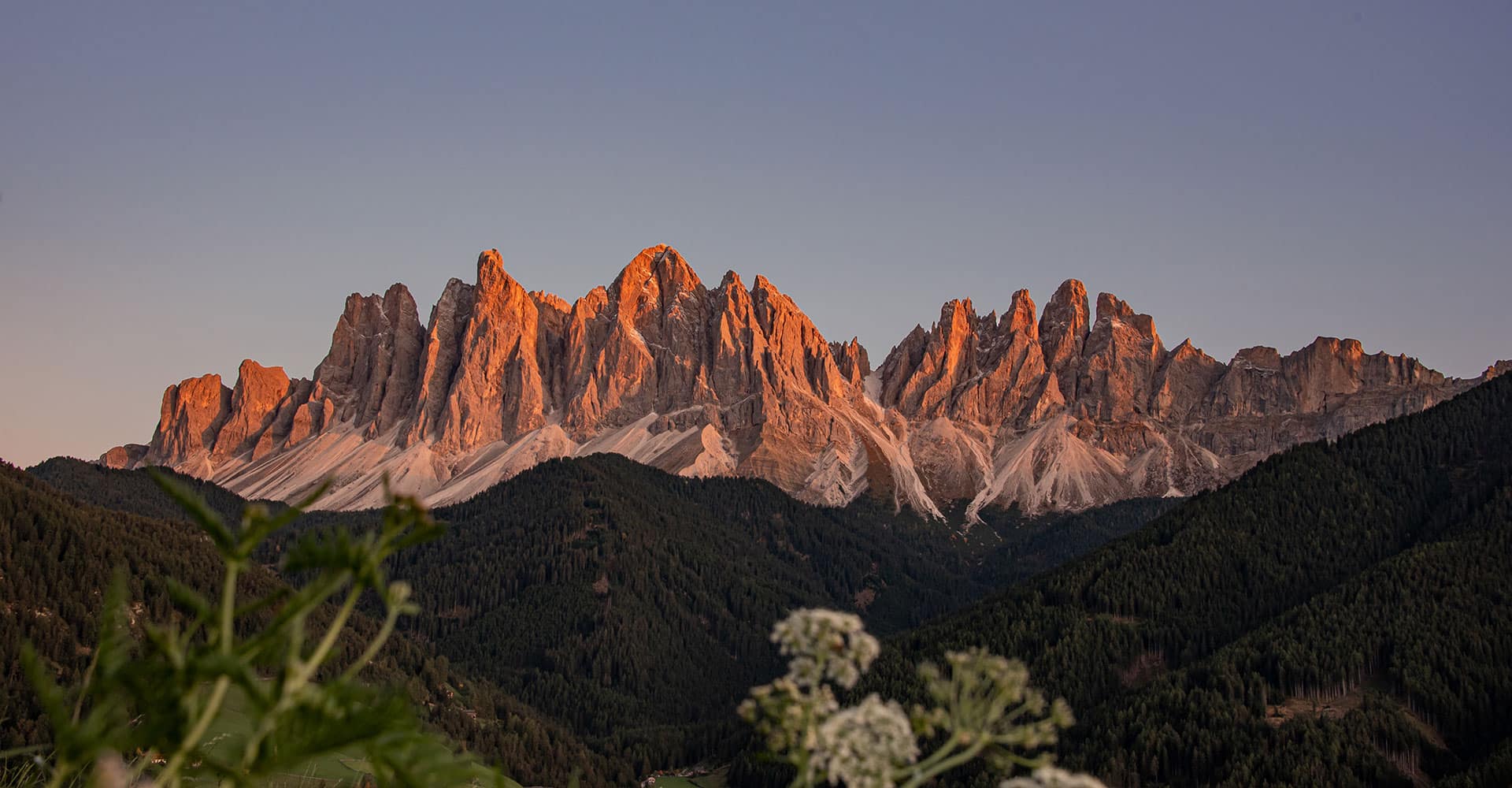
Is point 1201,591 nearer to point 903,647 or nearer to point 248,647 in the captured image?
point 903,647

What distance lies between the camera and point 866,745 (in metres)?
6.67

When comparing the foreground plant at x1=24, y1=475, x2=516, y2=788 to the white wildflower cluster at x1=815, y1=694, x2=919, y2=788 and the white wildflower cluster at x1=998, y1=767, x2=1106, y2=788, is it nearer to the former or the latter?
the white wildflower cluster at x1=815, y1=694, x2=919, y2=788

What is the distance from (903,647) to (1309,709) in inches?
2422

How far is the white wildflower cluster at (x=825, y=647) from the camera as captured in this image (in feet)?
22.9

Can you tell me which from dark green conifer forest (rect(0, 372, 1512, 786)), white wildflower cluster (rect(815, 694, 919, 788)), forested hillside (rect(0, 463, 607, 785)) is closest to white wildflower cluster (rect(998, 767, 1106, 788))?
white wildflower cluster (rect(815, 694, 919, 788))

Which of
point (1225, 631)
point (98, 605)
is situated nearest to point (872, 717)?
point (98, 605)

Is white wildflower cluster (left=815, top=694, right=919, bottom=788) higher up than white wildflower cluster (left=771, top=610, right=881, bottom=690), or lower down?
lower down

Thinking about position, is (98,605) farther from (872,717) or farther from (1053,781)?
(1053,781)

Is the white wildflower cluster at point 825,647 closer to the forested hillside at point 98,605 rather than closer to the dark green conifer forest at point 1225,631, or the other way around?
the forested hillside at point 98,605

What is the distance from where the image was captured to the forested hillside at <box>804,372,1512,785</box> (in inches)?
4737

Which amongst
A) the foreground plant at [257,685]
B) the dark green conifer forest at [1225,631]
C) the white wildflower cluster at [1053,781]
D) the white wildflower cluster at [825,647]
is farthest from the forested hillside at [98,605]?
the white wildflower cluster at [1053,781]

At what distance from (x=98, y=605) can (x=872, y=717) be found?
128314mm

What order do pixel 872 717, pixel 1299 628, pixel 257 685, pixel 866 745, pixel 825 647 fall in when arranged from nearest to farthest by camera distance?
pixel 257 685
pixel 866 745
pixel 872 717
pixel 825 647
pixel 1299 628

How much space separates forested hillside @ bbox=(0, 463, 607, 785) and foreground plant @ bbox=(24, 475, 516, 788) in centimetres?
7442
